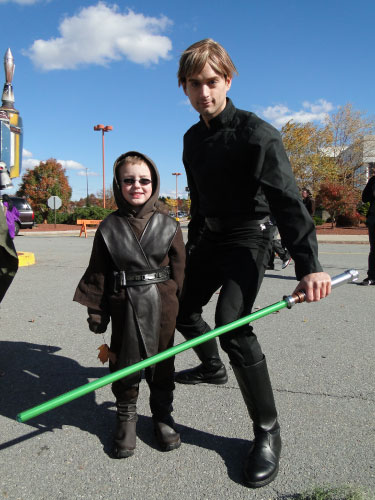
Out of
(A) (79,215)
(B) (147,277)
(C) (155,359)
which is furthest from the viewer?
(A) (79,215)

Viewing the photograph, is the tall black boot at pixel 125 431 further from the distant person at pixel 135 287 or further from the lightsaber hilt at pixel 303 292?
the lightsaber hilt at pixel 303 292

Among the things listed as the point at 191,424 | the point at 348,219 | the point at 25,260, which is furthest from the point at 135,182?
the point at 348,219

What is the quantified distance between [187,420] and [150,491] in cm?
67

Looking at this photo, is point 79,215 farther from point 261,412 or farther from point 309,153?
point 261,412

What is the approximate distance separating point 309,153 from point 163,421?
31.8 meters

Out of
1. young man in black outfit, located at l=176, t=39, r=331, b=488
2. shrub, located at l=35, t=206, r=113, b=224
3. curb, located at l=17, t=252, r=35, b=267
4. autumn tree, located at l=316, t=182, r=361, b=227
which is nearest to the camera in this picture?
young man in black outfit, located at l=176, t=39, r=331, b=488

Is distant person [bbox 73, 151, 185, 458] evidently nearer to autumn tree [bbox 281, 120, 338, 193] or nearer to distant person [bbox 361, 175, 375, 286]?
distant person [bbox 361, 175, 375, 286]

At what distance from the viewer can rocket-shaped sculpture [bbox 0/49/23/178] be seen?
20.4ft

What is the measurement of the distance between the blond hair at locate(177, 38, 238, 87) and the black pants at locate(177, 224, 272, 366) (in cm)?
86

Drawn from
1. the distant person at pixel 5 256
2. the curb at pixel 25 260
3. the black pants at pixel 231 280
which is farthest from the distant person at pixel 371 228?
the curb at pixel 25 260

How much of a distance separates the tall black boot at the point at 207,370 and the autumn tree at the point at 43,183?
3455cm

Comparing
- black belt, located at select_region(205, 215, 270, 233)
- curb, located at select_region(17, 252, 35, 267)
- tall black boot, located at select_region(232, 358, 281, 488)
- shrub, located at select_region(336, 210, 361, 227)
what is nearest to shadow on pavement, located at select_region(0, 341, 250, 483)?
tall black boot, located at select_region(232, 358, 281, 488)

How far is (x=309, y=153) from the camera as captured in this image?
31.6 metres

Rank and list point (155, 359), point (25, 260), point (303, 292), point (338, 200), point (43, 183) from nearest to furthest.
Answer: point (155, 359) < point (303, 292) < point (25, 260) < point (338, 200) < point (43, 183)
